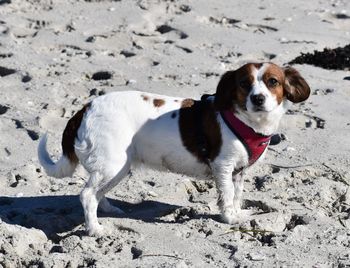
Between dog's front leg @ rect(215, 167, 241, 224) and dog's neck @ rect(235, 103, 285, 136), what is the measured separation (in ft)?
1.12

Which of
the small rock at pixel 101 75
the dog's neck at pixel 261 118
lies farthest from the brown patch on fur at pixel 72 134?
the small rock at pixel 101 75

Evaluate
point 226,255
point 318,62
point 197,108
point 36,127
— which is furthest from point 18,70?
point 226,255

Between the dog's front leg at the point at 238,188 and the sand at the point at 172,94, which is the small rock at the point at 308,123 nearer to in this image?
the sand at the point at 172,94

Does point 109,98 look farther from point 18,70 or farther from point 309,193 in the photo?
point 18,70

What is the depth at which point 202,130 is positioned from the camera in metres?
5.61

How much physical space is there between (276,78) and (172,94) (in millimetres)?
2896

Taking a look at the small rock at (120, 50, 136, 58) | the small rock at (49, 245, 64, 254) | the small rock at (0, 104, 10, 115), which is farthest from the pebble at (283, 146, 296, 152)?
the small rock at (120, 50, 136, 58)

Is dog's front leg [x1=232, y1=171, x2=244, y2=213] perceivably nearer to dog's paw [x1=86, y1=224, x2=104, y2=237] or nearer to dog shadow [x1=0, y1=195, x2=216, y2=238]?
dog shadow [x1=0, y1=195, x2=216, y2=238]

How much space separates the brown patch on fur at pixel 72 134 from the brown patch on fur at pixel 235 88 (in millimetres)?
916

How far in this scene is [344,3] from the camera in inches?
441

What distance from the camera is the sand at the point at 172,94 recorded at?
538 cm

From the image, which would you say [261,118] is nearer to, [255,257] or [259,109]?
[259,109]

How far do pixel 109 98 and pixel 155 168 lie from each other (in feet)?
1.93

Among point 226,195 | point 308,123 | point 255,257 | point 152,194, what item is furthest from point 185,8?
point 255,257
